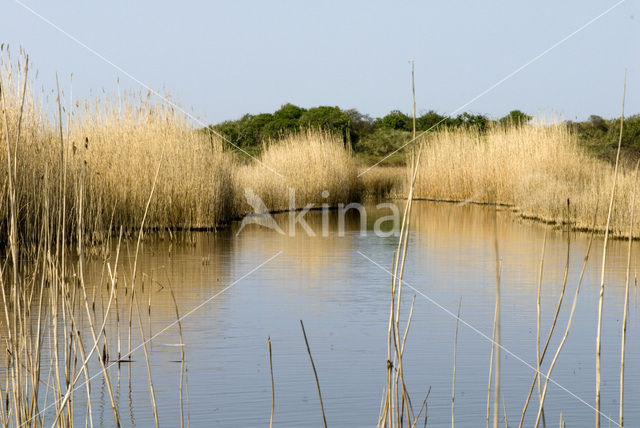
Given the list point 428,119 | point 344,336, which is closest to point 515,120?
point 428,119

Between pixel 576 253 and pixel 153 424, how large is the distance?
8.17 meters

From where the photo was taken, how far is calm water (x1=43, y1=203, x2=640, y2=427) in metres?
4.48

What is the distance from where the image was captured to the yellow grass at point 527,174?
1427cm

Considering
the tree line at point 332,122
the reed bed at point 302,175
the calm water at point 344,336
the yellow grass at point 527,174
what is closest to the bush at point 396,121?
the tree line at point 332,122

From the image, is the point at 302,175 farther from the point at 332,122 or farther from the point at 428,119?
the point at 428,119

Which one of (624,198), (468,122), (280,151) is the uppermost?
(468,122)

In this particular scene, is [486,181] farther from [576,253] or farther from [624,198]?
[576,253]

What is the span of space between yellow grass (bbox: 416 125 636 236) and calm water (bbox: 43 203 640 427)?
2.63 meters

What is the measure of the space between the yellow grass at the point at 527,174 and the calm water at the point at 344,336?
2.63 m

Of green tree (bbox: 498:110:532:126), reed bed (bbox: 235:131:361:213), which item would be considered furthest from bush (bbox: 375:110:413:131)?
reed bed (bbox: 235:131:361:213)

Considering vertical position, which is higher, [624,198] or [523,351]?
[624,198]

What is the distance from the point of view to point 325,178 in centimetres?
2152

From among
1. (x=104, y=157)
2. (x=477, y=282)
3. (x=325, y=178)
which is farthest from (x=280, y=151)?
(x=477, y=282)

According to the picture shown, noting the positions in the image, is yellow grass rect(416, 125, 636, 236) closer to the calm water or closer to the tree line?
the calm water
